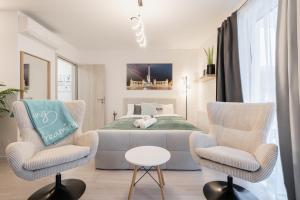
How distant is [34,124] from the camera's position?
6.20ft

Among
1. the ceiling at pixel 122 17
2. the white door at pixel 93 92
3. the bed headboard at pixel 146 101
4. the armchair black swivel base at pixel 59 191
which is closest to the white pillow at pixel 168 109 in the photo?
the bed headboard at pixel 146 101

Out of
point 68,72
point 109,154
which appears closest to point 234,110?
point 109,154

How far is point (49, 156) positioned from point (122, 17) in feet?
8.18

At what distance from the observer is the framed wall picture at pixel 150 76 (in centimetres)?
509

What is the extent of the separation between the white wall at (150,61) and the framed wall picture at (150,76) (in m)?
0.12

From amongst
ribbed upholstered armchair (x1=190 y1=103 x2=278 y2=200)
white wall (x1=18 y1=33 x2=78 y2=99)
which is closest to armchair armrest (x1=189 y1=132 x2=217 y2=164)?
ribbed upholstered armchair (x1=190 y1=103 x2=278 y2=200)

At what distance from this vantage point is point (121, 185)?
207 centimetres

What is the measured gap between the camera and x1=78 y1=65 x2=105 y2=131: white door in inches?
203

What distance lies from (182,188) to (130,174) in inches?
28.7

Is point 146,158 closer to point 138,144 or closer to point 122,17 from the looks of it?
point 138,144

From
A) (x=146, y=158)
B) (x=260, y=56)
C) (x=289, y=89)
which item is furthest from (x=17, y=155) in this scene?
(x=260, y=56)

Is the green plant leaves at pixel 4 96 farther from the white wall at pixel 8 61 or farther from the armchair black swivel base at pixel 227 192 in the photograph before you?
the armchair black swivel base at pixel 227 192

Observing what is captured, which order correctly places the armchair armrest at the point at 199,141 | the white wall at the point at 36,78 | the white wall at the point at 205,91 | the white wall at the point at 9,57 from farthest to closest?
the white wall at the point at 205,91
the white wall at the point at 36,78
the white wall at the point at 9,57
the armchair armrest at the point at 199,141

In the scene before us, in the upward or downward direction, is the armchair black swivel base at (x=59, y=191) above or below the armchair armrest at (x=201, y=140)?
below
